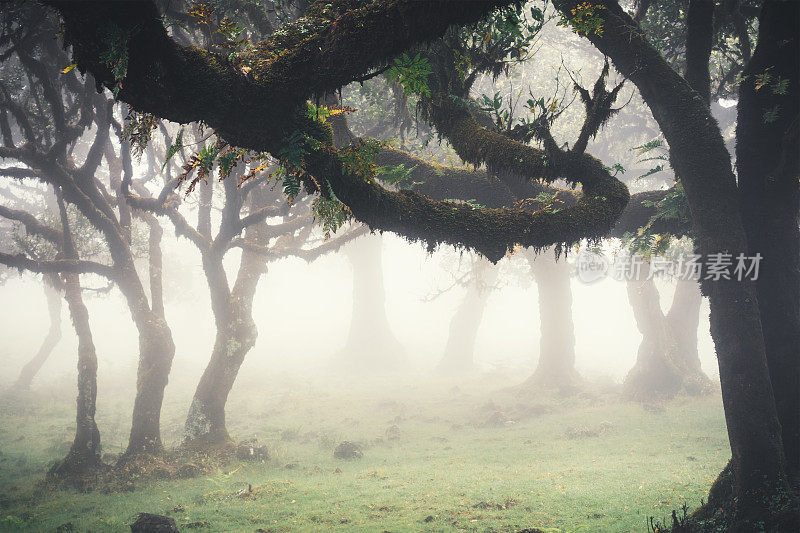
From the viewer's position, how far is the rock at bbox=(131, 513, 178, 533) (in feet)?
21.7

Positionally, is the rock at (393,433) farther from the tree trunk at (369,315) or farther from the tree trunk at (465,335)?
the tree trunk at (369,315)

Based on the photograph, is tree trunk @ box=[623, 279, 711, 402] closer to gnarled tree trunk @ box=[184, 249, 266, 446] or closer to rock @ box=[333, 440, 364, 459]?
rock @ box=[333, 440, 364, 459]

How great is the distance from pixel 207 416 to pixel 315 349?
1033 inches

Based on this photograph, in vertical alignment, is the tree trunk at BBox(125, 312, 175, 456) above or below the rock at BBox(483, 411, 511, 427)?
above

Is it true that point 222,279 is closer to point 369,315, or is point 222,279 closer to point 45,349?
point 45,349

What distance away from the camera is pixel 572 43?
2531 cm

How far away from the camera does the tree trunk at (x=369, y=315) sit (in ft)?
99.3

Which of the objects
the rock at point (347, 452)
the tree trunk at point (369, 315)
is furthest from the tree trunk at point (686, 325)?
the tree trunk at point (369, 315)

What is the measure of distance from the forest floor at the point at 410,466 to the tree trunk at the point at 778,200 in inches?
99.7

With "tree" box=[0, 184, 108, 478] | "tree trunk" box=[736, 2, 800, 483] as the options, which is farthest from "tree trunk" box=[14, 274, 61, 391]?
"tree trunk" box=[736, 2, 800, 483]

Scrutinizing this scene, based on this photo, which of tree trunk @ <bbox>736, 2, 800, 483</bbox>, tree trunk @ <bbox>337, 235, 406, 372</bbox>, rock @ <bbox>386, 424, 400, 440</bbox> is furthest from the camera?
tree trunk @ <bbox>337, 235, 406, 372</bbox>

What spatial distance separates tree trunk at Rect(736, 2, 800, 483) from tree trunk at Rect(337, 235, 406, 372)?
2456cm

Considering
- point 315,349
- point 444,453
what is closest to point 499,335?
point 315,349

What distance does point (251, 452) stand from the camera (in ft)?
40.4
